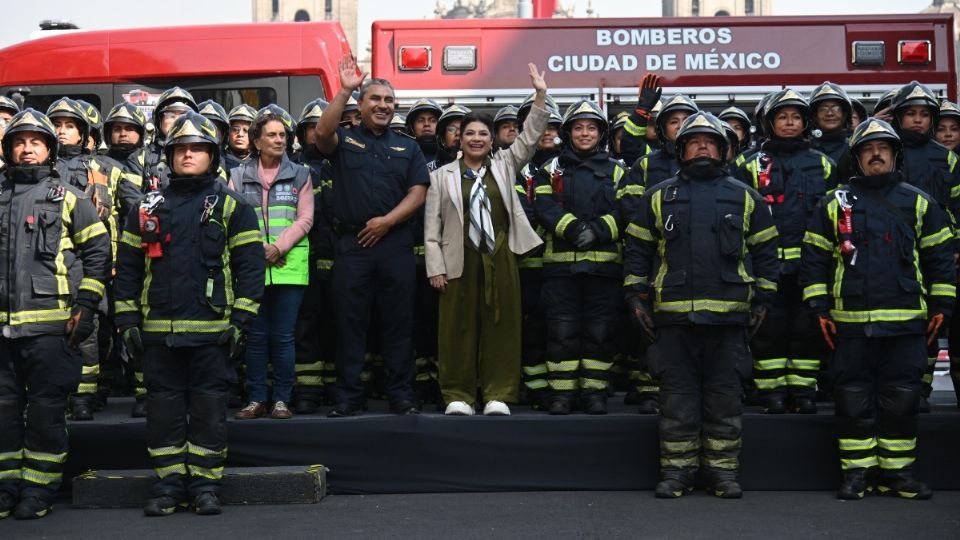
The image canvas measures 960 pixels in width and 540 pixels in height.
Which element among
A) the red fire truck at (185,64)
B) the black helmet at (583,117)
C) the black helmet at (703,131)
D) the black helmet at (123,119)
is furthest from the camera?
the red fire truck at (185,64)

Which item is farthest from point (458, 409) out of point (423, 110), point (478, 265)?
point (423, 110)

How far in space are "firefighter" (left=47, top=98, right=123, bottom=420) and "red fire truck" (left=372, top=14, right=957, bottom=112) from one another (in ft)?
13.1

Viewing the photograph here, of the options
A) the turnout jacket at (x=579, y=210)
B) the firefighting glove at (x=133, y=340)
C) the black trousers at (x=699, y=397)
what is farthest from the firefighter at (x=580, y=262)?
the firefighting glove at (x=133, y=340)

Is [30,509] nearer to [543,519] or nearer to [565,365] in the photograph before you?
[543,519]

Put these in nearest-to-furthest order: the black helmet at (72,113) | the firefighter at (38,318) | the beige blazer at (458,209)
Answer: the firefighter at (38,318), the beige blazer at (458,209), the black helmet at (72,113)

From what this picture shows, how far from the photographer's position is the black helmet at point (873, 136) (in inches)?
283

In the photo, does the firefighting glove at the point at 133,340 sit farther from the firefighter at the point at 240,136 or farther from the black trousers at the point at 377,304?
the firefighter at the point at 240,136

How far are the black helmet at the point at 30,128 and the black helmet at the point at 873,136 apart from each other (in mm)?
4544

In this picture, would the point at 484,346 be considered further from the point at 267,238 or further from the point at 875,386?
the point at 875,386

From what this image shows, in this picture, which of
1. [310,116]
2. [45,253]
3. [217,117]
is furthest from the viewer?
[310,116]

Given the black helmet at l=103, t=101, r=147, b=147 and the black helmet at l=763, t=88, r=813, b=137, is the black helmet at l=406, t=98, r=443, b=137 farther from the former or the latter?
the black helmet at l=763, t=88, r=813, b=137

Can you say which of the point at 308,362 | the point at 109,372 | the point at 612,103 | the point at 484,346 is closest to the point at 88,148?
the point at 109,372

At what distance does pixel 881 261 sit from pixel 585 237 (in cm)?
177

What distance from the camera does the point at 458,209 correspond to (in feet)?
26.0
